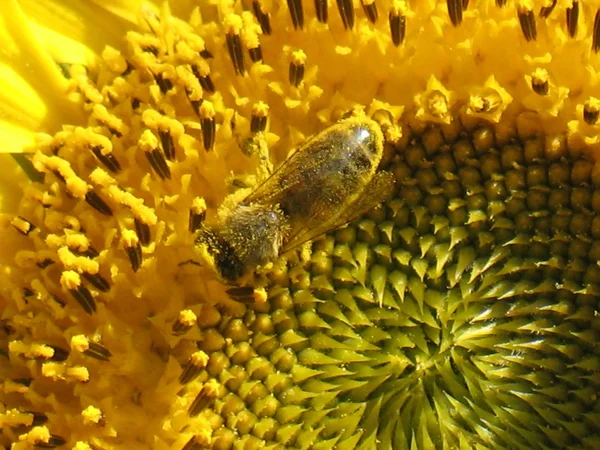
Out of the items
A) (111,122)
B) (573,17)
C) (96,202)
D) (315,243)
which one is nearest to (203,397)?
(315,243)

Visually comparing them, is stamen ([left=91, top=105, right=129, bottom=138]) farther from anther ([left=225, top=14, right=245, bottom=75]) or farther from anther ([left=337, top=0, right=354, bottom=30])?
anther ([left=337, top=0, right=354, bottom=30])

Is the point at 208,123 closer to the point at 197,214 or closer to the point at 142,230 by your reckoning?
the point at 197,214

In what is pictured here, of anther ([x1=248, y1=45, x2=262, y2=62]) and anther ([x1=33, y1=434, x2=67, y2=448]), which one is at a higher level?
anther ([x1=248, y1=45, x2=262, y2=62])

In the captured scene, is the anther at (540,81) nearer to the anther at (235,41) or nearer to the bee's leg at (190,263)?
the anther at (235,41)

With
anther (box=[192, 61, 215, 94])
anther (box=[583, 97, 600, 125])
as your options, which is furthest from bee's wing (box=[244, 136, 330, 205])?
anther (box=[583, 97, 600, 125])

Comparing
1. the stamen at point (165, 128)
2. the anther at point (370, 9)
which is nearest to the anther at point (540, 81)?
the anther at point (370, 9)

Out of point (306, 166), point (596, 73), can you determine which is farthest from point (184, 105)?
point (596, 73)
